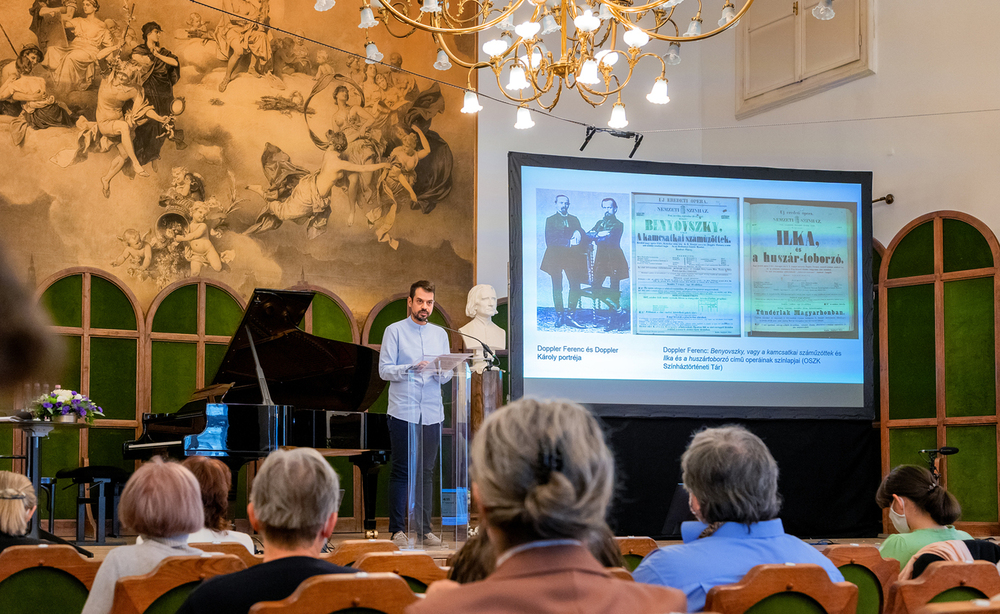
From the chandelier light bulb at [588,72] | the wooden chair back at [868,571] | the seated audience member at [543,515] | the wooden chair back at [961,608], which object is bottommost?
the wooden chair back at [868,571]

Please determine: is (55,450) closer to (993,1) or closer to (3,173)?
(3,173)

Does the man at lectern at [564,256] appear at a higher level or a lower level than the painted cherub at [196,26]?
lower

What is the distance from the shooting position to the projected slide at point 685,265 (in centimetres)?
716

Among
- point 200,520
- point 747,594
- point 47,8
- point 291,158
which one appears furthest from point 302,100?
point 747,594

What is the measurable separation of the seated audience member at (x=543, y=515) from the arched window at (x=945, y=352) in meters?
6.93

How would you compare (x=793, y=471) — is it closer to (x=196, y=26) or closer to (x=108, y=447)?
(x=108, y=447)

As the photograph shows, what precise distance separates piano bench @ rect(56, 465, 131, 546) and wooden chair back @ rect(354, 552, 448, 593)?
5.15 meters

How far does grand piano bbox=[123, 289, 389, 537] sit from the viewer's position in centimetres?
607

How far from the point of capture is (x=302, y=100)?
27.9 ft

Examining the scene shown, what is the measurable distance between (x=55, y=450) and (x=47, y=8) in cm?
350

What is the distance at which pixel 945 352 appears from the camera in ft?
25.0

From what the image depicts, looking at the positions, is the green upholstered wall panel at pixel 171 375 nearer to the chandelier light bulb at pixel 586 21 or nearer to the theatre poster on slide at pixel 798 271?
the theatre poster on slide at pixel 798 271

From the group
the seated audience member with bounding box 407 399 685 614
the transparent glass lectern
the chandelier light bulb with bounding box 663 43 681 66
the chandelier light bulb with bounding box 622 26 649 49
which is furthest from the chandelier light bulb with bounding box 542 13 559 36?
the seated audience member with bounding box 407 399 685 614

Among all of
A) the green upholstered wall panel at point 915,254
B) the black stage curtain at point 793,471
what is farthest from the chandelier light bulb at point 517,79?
the green upholstered wall panel at point 915,254
